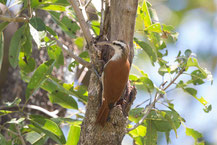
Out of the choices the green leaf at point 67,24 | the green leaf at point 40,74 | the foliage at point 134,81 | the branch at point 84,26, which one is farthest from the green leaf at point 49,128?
the green leaf at point 67,24

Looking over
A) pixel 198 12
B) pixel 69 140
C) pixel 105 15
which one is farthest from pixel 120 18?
pixel 198 12

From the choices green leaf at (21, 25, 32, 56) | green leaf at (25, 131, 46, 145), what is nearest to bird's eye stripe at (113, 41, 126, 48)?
green leaf at (21, 25, 32, 56)

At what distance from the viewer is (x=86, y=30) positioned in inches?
86.4

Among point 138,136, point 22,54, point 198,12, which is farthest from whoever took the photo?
point 198,12

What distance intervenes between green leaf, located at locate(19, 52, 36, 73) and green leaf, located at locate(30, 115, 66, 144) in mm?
619

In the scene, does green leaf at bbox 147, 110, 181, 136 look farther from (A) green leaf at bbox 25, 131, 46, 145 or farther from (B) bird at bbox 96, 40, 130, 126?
→ (A) green leaf at bbox 25, 131, 46, 145

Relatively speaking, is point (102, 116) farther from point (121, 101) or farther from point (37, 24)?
point (37, 24)

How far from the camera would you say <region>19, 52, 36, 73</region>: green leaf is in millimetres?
2965

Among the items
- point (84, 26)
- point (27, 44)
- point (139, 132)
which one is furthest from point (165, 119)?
point (27, 44)

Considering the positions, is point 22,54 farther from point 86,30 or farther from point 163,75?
point 163,75

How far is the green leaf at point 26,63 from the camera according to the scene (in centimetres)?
296

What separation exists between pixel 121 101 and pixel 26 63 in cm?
120

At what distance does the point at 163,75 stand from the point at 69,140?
3.10ft

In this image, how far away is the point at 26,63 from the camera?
298 cm
